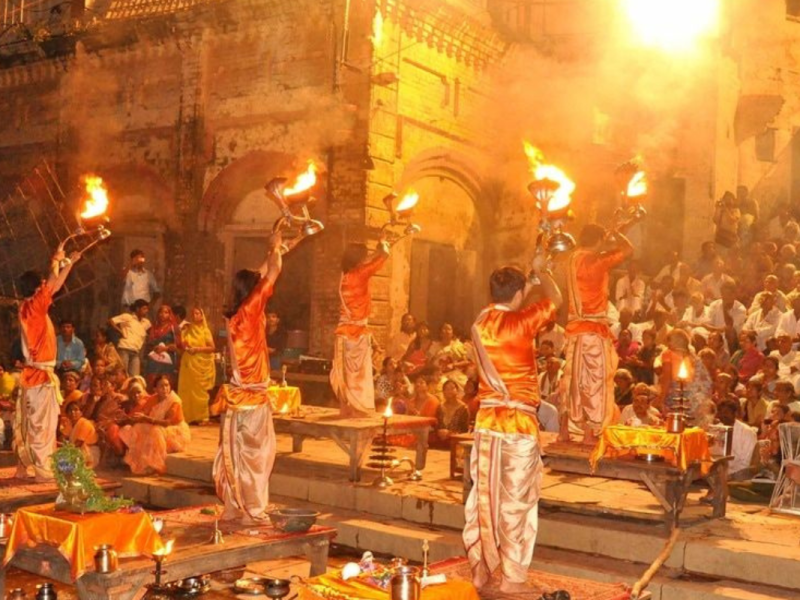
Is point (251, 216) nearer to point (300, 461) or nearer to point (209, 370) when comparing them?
point (209, 370)

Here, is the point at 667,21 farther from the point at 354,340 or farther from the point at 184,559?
the point at 184,559

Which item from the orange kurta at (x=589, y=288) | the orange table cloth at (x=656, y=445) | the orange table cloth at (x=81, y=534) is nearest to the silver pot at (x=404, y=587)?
the orange table cloth at (x=81, y=534)

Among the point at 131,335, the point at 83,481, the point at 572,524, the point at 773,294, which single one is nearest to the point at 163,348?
the point at 131,335

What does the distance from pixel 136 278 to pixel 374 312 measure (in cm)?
433

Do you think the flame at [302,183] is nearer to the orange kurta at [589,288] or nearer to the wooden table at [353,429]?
the wooden table at [353,429]

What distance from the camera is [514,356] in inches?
259

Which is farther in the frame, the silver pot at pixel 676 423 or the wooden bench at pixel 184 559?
the silver pot at pixel 676 423

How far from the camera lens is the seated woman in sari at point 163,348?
1498 centimetres

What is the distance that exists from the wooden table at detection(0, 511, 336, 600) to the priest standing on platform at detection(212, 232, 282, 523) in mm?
268

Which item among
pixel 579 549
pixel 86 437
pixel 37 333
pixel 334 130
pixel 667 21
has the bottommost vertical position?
pixel 579 549

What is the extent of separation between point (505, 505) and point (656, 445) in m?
2.43

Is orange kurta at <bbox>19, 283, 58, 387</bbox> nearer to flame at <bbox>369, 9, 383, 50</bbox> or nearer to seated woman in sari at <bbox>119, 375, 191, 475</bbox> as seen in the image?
seated woman in sari at <bbox>119, 375, 191, 475</bbox>

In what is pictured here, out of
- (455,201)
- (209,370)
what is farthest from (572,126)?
(209,370)

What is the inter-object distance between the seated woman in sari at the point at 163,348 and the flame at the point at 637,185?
791cm
